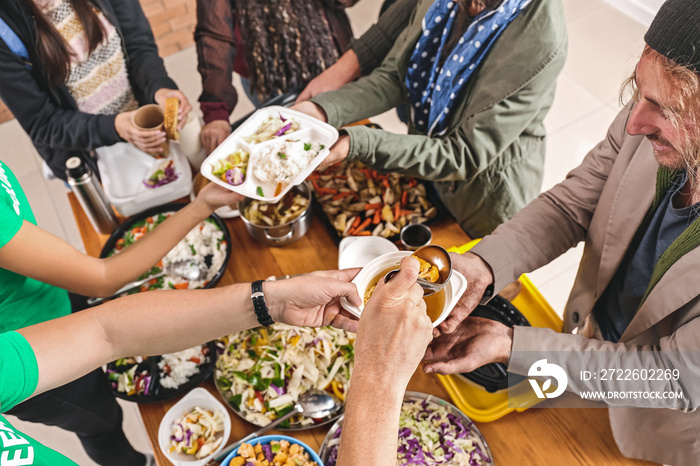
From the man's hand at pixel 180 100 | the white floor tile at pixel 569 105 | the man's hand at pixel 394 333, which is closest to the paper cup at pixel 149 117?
the man's hand at pixel 180 100

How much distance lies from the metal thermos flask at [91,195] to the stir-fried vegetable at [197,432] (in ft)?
2.56

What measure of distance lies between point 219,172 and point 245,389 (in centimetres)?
63

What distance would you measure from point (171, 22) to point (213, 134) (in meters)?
2.76

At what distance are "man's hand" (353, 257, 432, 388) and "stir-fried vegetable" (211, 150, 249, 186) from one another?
698mm

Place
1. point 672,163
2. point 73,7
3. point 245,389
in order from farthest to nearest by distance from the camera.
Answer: point 73,7 < point 245,389 < point 672,163

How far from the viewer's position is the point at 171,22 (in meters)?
4.10

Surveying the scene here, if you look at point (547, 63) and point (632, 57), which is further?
point (547, 63)

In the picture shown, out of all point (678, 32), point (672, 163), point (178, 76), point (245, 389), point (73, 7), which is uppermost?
point (678, 32)

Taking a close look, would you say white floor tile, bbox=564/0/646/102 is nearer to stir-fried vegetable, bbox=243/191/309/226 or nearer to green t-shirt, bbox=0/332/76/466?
stir-fried vegetable, bbox=243/191/309/226

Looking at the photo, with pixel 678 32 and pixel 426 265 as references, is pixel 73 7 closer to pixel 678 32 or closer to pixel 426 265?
pixel 426 265

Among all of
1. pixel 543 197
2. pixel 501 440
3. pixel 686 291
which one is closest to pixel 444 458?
pixel 501 440

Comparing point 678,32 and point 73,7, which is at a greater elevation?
point 678,32

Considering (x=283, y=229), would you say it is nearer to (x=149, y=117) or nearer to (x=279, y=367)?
(x=279, y=367)

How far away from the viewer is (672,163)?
106 cm
